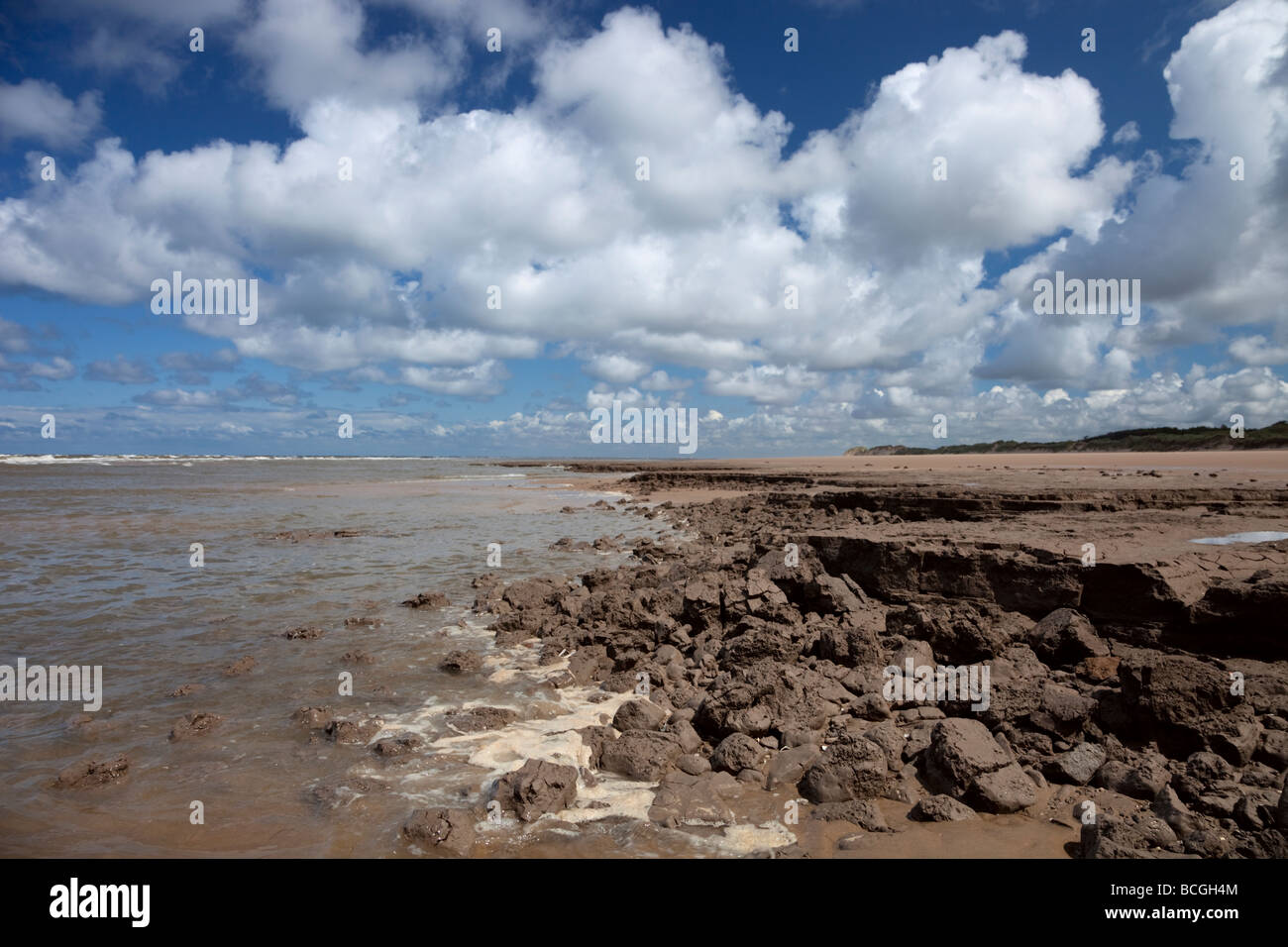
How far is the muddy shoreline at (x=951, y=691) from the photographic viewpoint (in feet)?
14.2

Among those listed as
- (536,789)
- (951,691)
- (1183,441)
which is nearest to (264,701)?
(536,789)

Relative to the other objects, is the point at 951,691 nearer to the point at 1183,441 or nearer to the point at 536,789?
the point at 536,789

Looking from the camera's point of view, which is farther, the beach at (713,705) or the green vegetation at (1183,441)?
the green vegetation at (1183,441)

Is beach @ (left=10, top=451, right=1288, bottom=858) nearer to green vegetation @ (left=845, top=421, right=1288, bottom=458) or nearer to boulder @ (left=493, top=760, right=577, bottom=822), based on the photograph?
boulder @ (left=493, top=760, right=577, bottom=822)

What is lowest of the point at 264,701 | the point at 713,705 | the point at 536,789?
the point at 264,701

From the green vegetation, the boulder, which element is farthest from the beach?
the green vegetation

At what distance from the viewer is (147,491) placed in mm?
35781

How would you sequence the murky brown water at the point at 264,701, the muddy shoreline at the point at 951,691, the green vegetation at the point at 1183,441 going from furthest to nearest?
the green vegetation at the point at 1183,441
the murky brown water at the point at 264,701
the muddy shoreline at the point at 951,691

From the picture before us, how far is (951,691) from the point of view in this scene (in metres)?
6.14

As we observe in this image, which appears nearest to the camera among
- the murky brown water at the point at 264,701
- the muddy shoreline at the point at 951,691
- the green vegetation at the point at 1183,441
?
the muddy shoreline at the point at 951,691

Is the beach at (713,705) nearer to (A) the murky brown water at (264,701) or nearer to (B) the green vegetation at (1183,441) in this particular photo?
(A) the murky brown water at (264,701)

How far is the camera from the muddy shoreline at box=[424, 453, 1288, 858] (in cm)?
433

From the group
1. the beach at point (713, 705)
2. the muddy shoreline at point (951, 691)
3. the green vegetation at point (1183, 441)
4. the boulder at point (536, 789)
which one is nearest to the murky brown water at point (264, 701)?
the beach at point (713, 705)
